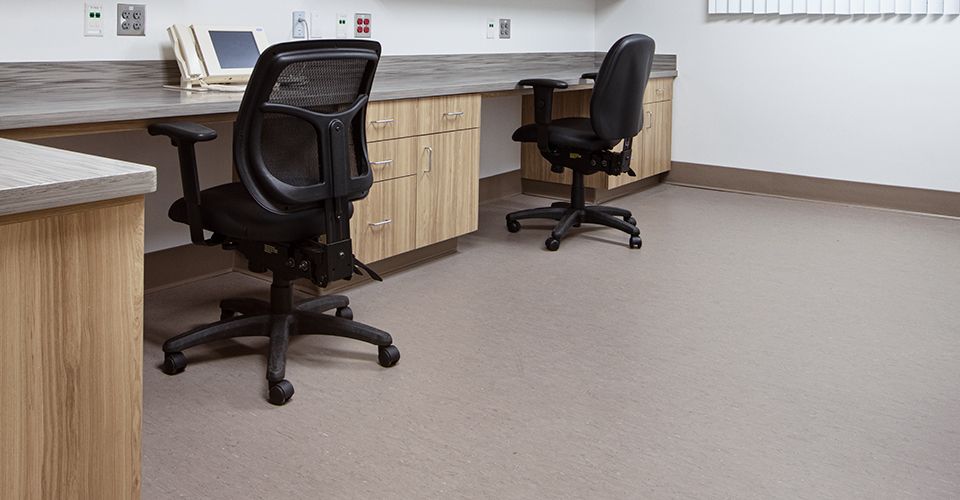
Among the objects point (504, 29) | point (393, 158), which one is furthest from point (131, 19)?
point (504, 29)

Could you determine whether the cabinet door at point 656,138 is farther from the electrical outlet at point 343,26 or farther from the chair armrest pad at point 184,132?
the chair armrest pad at point 184,132

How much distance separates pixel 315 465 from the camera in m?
1.98

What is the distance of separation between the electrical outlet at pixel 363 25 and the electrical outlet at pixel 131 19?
42.2 inches

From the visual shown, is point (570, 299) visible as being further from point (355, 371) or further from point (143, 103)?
point (143, 103)

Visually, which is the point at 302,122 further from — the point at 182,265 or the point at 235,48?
the point at 182,265

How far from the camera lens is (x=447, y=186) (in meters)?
3.61

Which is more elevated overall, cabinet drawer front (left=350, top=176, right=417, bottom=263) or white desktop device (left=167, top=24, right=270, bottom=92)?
white desktop device (left=167, top=24, right=270, bottom=92)

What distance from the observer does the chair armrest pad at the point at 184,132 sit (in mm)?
2273

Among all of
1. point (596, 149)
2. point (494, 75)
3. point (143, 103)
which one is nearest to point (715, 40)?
point (494, 75)

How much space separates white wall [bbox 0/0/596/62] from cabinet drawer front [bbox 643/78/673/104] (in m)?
0.62

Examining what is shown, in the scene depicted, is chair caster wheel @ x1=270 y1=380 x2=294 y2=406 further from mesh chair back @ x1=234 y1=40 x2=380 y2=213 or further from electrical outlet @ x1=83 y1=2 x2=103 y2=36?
electrical outlet @ x1=83 y1=2 x2=103 y2=36

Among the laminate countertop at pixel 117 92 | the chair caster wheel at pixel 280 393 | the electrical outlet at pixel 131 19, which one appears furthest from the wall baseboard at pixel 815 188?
the chair caster wheel at pixel 280 393

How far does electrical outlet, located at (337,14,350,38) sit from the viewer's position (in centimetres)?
381

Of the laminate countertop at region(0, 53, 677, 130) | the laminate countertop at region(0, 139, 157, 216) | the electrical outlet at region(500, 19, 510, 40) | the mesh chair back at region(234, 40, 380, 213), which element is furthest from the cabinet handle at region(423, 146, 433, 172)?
the laminate countertop at region(0, 139, 157, 216)
